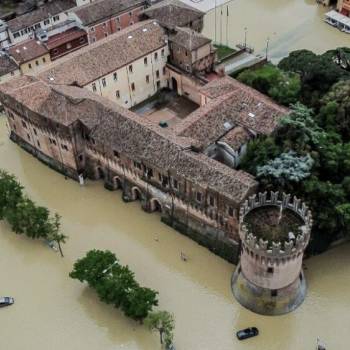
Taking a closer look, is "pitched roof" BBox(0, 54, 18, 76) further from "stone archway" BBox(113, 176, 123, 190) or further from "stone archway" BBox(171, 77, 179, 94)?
"stone archway" BBox(113, 176, 123, 190)

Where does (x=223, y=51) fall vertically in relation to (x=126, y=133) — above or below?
below

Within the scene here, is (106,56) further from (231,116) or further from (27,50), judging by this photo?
(231,116)

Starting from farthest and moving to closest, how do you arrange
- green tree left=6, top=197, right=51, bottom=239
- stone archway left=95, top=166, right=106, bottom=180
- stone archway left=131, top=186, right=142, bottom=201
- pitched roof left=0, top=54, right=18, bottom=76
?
1. pitched roof left=0, top=54, right=18, bottom=76
2. stone archway left=95, top=166, right=106, bottom=180
3. stone archway left=131, top=186, right=142, bottom=201
4. green tree left=6, top=197, right=51, bottom=239

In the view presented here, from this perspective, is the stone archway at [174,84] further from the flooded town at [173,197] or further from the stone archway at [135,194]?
the stone archway at [135,194]

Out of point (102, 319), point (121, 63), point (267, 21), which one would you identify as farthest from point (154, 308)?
point (267, 21)

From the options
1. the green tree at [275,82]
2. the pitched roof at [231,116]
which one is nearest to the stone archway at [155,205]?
the pitched roof at [231,116]

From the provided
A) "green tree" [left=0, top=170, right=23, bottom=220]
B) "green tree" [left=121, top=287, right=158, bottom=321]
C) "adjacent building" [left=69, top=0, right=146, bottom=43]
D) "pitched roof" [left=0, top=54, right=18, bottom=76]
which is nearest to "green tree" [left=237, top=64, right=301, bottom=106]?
"adjacent building" [left=69, top=0, right=146, bottom=43]

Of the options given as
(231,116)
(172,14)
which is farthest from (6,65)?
(231,116)
